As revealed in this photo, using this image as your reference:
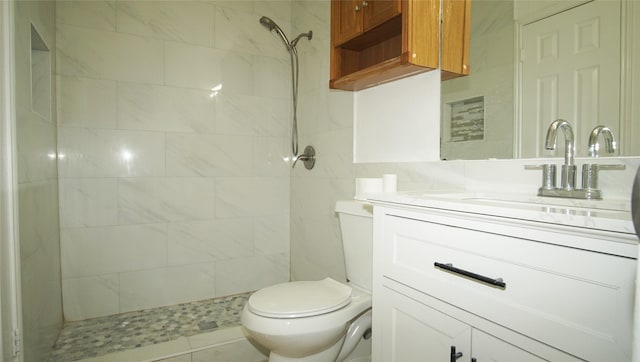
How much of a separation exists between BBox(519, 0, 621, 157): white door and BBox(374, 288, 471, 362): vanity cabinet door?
64 cm

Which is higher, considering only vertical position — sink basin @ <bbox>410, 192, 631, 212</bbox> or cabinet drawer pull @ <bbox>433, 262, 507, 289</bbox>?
sink basin @ <bbox>410, 192, 631, 212</bbox>

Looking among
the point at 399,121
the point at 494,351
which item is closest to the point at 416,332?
the point at 494,351

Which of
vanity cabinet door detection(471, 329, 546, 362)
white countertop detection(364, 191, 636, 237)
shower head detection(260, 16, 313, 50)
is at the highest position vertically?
shower head detection(260, 16, 313, 50)

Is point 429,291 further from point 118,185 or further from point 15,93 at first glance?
point 118,185

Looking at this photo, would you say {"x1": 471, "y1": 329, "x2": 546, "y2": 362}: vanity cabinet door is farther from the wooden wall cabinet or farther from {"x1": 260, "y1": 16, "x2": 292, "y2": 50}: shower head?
{"x1": 260, "y1": 16, "x2": 292, "y2": 50}: shower head

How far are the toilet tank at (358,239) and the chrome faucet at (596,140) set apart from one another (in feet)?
2.54

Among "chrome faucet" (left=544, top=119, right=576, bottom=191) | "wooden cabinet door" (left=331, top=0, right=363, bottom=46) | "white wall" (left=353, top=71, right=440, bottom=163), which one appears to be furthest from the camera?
"wooden cabinet door" (left=331, top=0, right=363, bottom=46)

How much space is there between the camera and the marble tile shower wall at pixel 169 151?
6.63 feet

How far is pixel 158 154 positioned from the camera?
2.22 m

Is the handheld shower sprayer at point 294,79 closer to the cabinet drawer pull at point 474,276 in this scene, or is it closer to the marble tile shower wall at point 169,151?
the marble tile shower wall at point 169,151

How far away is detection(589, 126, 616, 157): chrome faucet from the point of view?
0.96 meters

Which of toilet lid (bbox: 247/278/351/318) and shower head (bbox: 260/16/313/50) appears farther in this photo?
shower head (bbox: 260/16/313/50)

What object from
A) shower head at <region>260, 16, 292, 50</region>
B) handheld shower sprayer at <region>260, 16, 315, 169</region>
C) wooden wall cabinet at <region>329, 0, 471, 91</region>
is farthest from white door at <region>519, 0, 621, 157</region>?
shower head at <region>260, 16, 292, 50</region>

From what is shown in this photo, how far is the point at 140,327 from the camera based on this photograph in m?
1.94
